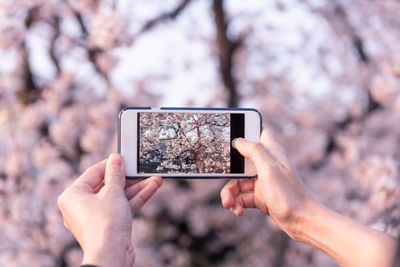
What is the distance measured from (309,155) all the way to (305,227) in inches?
102

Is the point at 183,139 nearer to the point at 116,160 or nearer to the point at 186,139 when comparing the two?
the point at 186,139

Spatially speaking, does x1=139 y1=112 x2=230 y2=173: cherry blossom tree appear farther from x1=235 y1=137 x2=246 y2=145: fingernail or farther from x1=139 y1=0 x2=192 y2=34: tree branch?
x1=139 y1=0 x2=192 y2=34: tree branch

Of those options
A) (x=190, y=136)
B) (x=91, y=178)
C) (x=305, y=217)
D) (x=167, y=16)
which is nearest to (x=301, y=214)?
(x=305, y=217)

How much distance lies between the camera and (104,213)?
899mm

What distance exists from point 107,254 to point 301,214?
640mm

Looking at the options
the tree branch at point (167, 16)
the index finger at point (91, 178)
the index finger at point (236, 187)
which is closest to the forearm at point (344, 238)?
the index finger at point (236, 187)

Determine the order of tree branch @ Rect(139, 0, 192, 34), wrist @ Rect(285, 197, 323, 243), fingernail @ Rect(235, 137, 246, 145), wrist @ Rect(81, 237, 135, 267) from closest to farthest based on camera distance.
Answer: wrist @ Rect(81, 237, 135, 267), wrist @ Rect(285, 197, 323, 243), fingernail @ Rect(235, 137, 246, 145), tree branch @ Rect(139, 0, 192, 34)

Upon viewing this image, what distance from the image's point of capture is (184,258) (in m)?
3.33

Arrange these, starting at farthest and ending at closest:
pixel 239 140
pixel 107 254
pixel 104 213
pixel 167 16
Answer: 1. pixel 167 16
2. pixel 239 140
3. pixel 104 213
4. pixel 107 254

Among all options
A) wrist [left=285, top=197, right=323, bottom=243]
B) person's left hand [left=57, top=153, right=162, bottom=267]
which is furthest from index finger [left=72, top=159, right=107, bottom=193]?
wrist [left=285, top=197, right=323, bottom=243]

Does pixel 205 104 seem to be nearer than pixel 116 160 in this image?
No

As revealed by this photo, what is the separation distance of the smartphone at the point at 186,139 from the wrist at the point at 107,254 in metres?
0.37

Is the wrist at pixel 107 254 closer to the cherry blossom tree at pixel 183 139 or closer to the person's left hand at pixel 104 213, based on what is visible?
the person's left hand at pixel 104 213

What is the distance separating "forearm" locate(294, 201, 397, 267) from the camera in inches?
33.8
